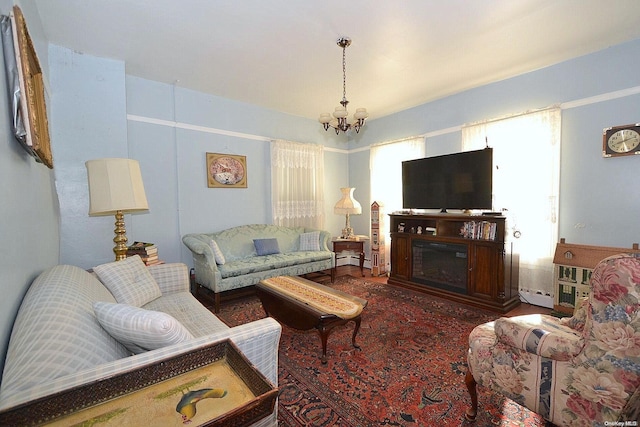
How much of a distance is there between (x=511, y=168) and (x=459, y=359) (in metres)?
2.49

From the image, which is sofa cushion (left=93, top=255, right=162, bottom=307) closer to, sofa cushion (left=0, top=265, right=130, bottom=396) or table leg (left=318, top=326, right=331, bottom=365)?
sofa cushion (left=0, top=265, right=130, bottom=396)

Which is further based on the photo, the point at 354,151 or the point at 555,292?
the point at 354,151

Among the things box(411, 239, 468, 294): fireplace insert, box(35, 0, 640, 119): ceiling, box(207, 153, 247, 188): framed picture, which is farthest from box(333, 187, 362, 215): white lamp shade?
box(35, 0, 640, 119): ceiling

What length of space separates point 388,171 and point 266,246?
245 cm

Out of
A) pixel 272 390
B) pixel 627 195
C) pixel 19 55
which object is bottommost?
pixel 272 390

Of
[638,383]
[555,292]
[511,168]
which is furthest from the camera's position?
[511,168]

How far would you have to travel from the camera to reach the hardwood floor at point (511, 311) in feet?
10.2

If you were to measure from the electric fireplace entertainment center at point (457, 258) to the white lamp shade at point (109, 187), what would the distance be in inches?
130

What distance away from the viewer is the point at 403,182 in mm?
4332

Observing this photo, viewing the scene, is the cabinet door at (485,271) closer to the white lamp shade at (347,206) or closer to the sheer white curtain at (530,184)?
the sheer white curtain at (530,184)

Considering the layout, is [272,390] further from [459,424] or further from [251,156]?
[251,156]

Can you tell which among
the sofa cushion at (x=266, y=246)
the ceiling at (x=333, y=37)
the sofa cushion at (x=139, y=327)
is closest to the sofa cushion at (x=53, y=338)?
the sofa cushion at (x=139, y=327)

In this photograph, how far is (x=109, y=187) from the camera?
88.3 inches

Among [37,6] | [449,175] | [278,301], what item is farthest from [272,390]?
[449,175]
